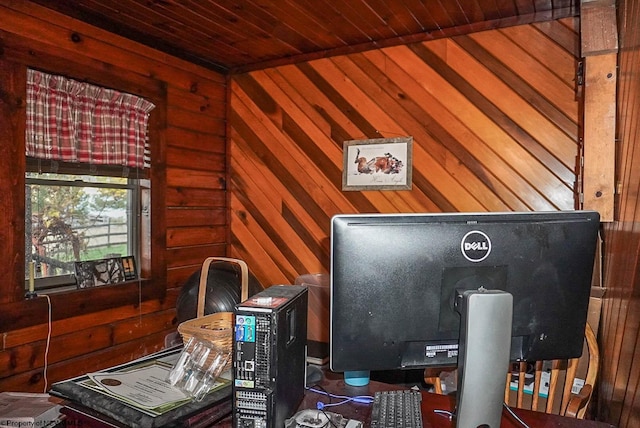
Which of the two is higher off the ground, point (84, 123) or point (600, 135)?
point (84, 123)

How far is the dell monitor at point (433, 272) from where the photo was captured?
107 centimetres

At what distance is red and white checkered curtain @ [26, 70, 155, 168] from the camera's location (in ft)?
7.76

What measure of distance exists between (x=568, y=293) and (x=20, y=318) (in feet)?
8.03

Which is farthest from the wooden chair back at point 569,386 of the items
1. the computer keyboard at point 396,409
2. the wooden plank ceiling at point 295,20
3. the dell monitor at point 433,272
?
the wooden plank ceiling at point 295,20

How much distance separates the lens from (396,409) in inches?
49.4

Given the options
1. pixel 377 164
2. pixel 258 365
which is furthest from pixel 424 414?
pixel 377 164

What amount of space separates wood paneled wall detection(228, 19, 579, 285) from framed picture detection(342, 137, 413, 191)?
0.17 ft

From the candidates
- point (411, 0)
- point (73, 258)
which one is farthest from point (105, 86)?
point (411, 0)

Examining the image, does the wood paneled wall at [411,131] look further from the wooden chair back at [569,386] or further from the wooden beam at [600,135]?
the wooden chair back at [569,386]

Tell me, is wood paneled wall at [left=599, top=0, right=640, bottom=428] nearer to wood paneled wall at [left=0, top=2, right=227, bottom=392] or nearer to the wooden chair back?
the wooden chair back

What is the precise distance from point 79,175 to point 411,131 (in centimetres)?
205

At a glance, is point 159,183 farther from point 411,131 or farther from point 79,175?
point 411,131

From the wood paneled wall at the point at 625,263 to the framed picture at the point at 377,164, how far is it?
1.23 m

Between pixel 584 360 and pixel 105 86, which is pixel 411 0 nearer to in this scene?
pixel 105 86
